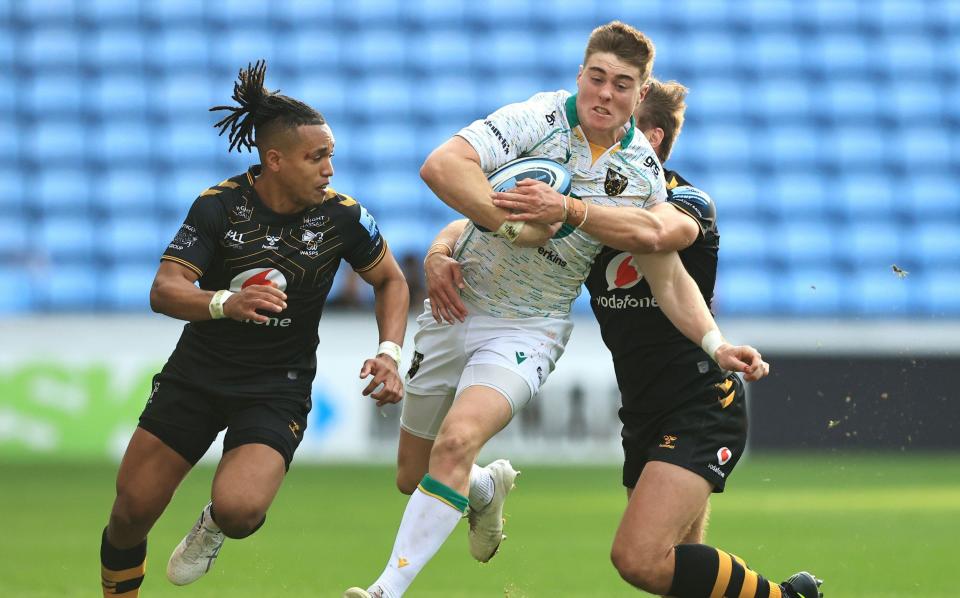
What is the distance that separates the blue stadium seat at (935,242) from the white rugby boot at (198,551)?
1495cm

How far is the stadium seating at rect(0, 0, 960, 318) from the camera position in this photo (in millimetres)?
18562

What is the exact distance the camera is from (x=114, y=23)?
770 inches

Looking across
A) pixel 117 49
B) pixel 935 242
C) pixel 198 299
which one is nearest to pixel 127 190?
pixel 117 49

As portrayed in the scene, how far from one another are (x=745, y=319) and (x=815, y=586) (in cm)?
968

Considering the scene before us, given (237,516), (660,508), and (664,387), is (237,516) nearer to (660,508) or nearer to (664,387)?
(660,508)

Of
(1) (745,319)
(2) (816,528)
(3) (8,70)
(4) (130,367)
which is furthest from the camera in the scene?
(3) (8,70)

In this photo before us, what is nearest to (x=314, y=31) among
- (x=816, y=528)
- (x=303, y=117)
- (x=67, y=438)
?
(x=67, y=438)

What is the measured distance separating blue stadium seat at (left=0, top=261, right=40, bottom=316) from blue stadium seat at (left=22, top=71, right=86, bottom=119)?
2489mm

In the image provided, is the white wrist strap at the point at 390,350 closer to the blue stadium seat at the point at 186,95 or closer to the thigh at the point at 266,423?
the thigh at the point at 266,423

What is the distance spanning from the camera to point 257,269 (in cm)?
574

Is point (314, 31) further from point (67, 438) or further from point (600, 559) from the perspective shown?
point (600, 559)

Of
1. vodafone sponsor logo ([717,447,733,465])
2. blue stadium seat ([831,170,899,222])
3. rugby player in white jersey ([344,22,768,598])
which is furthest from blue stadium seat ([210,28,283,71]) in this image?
vodafone sponsor logo ([717,447,733,465])

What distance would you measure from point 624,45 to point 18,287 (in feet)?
44.3

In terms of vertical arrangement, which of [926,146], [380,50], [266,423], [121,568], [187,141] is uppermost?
[380,50]
